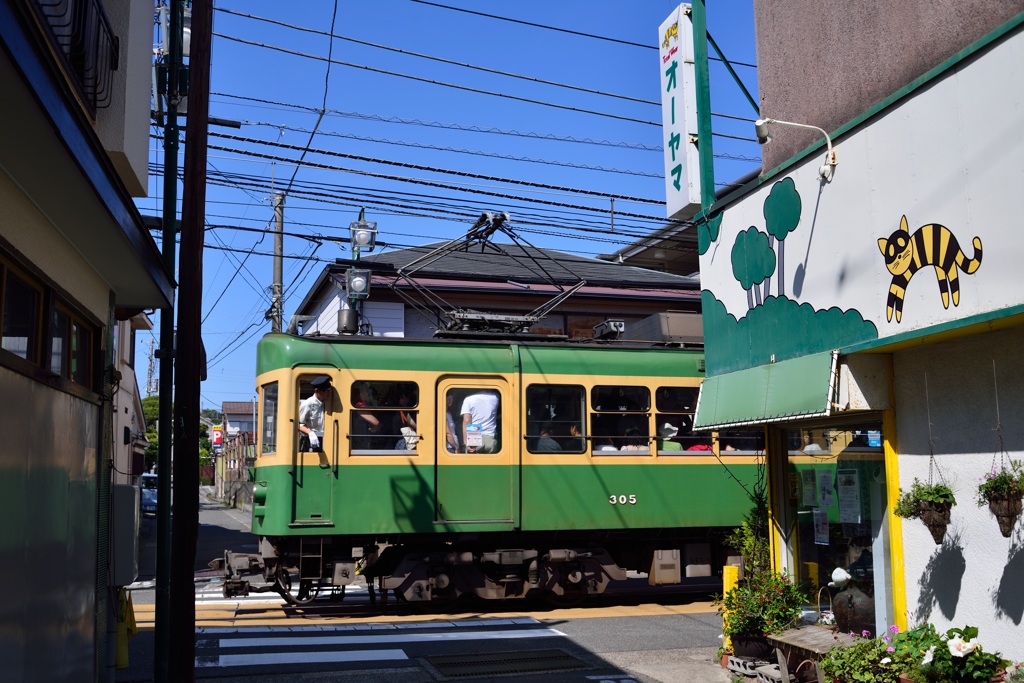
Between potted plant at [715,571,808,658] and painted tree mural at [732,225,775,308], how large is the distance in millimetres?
2487

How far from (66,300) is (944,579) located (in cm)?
601

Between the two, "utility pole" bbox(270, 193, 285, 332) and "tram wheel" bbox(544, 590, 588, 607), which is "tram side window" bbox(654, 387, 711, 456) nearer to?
"tram wheel" bbox(544, 590, 588, 607)

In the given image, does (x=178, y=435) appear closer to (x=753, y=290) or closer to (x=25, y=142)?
(x=25, y=142)

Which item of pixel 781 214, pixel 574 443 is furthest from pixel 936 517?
pixel 574 443

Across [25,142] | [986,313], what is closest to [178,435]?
[25,142]

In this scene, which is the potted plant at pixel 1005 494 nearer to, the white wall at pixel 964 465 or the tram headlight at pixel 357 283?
the white wall at pixel 964 465

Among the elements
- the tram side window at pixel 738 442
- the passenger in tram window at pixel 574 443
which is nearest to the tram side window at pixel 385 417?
the passenger in tram window at pixel 574 443

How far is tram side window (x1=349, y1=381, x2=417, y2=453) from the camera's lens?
12.2 metres

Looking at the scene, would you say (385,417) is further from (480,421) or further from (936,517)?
(936,517)

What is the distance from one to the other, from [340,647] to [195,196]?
5.27 meters

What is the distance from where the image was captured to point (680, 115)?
31.1ft

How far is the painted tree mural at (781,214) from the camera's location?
7820 millimetres

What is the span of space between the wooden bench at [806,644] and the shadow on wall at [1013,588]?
1478mm

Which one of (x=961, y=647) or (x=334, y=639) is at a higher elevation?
(x=961, y=647)
